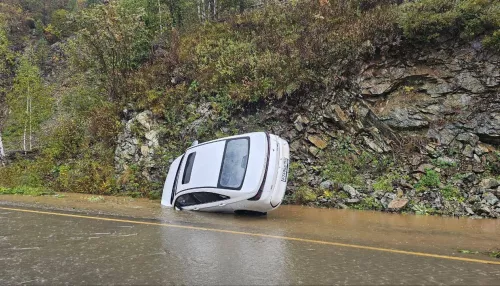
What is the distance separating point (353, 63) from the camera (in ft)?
44.0

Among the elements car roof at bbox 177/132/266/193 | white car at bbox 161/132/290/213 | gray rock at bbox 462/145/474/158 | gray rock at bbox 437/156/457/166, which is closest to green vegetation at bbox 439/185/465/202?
gray rock at bbox 437/156/457/166

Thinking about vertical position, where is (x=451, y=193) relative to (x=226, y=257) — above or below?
above

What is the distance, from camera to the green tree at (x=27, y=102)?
22016 millimetres

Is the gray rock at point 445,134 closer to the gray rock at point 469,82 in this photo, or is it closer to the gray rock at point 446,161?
the gray rock at point 446,161

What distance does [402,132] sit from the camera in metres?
12.1

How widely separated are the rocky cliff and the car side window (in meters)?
3.73

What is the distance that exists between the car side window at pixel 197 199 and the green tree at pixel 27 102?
17068 mm

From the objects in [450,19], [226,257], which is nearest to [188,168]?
[226,257]

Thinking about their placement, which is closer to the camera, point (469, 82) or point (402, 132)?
point (469, 82)

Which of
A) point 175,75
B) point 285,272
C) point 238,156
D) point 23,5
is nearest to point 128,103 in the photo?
point 175,75

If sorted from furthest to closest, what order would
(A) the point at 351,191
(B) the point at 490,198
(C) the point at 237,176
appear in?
(A) the point at 351,191
(B) the point at 490,198
(C) the point at 237,176

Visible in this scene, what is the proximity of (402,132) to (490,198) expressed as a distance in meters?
3.29

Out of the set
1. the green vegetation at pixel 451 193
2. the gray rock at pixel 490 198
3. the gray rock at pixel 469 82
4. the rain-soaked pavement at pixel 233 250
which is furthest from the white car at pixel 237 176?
the gray rock at pixel 469 82

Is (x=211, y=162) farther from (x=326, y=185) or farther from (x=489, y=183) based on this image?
(x=489, y=183)
